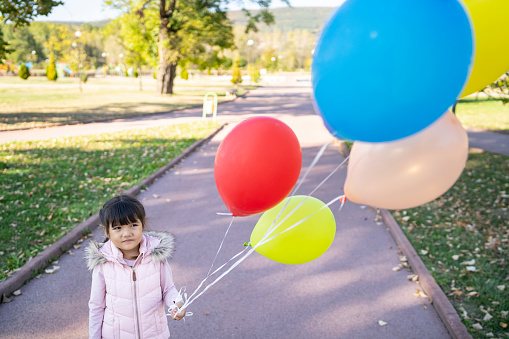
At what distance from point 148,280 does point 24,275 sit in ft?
8.86

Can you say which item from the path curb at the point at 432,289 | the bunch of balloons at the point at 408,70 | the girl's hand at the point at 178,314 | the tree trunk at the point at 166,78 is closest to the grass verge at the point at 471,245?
the path curb at the point at 432,289

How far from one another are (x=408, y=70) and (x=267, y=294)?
3.07 meters

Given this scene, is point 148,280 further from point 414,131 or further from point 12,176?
point 12,176

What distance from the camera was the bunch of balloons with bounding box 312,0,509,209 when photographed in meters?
1.76

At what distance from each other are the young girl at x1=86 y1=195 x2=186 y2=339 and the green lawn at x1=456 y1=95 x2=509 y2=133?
15.7 metres

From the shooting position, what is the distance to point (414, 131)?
196cm

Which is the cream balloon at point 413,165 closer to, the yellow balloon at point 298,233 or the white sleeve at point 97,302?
the yellow balloon at point 298,233

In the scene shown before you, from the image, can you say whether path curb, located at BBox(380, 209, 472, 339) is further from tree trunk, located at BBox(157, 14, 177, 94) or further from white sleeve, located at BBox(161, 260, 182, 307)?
tree trunk, located at BBox(157, 14, 177, 94)

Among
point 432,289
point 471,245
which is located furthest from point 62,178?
point 471,245

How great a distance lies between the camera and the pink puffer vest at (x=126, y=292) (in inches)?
91.0

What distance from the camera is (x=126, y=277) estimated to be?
231 centimetres

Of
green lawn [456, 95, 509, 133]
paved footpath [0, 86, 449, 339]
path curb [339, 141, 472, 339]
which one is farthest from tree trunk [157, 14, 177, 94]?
path curb [339, 141, 472, 339]

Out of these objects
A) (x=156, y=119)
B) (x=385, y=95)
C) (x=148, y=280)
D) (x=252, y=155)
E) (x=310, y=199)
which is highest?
(x=385, y=95)

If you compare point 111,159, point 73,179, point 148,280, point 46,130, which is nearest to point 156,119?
point 46,130
